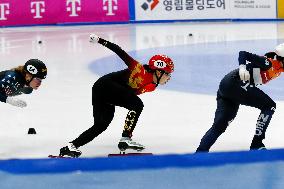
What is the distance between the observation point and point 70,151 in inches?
234

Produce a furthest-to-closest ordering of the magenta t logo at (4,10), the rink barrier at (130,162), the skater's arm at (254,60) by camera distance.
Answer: the magenta t logo at (4,10)
the skater's arm at (254,60)
the rink barrier at (130,162)

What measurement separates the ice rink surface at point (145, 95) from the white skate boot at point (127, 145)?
16 cm

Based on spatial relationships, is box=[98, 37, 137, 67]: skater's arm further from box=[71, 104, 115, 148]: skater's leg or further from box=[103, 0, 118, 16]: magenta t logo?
box=[103, 0, 118, 16]: magenta t logo

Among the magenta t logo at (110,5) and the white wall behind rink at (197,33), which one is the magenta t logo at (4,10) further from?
the white wall behind rink at (197,33)

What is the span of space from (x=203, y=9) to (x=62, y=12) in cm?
489

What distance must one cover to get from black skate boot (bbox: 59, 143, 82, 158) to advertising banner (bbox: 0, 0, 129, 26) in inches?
669

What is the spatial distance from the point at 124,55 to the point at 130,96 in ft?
1.30

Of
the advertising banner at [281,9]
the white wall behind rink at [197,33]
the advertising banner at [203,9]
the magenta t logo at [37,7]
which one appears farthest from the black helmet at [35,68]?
the magenta t logo at [37,7]

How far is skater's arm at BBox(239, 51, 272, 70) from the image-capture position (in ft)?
18.4

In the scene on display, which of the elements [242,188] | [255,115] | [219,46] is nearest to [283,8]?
[219,46]

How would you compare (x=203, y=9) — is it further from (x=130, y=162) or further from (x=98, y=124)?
(x=130, y=162)

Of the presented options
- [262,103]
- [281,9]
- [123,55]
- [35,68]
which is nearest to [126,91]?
[123,55]

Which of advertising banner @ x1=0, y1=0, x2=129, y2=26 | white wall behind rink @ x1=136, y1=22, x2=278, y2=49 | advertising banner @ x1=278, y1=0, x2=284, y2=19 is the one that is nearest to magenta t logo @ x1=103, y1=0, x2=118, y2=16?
advertising banner @ x1=0, y1=0, x2=129, y2=26

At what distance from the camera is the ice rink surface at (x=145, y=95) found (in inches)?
263
